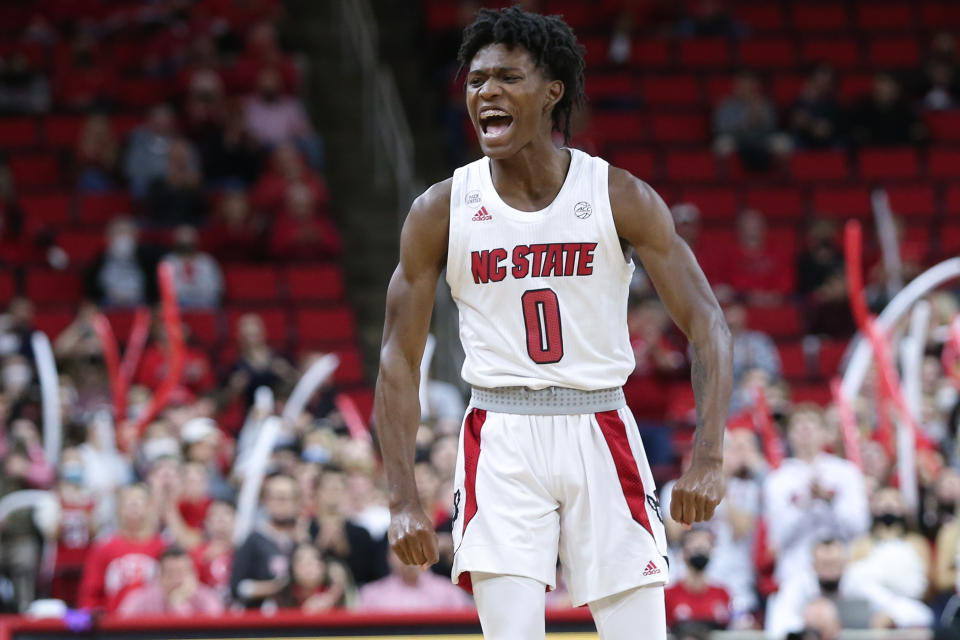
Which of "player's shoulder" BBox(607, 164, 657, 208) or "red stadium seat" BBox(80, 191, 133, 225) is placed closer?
"player's shoulder" BBox(607, 164, 657, 208)

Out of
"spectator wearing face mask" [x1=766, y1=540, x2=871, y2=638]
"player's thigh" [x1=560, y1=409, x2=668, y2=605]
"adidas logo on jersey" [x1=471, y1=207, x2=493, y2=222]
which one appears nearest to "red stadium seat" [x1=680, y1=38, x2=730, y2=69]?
"spectator wearing face mask" [x1=766, y1=540, x2=871, y2=638]

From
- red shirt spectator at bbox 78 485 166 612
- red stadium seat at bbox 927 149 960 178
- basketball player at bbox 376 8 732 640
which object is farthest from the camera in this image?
red stadium seat at bbox 927 149 960 178

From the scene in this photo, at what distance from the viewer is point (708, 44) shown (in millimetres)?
14266

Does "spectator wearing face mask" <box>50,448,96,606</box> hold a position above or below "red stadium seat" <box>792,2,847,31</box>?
below

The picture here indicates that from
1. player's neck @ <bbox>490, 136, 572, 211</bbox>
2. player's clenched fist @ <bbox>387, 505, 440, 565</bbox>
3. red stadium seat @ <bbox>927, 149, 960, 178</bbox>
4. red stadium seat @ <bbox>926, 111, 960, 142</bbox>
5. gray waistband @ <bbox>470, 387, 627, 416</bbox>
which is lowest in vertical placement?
player's clenched fist @ <bbox>387, 505, 440, 565</bbox>

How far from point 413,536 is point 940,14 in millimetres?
12443

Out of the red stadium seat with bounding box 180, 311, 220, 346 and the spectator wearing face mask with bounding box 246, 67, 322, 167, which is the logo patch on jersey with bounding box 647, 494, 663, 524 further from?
the spectator wearing face mask with bounding box 246, 67, 322, 167

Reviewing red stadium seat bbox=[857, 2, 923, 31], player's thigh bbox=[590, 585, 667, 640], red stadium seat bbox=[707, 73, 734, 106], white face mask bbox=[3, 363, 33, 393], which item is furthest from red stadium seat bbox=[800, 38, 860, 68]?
player's thigh bbox=[590, 585, 667, 640]

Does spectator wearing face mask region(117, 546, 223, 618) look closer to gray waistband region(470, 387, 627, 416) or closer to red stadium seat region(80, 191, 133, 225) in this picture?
gray waistband region(470, 387, 627, 416)

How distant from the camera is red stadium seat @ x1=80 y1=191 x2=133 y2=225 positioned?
1251cm

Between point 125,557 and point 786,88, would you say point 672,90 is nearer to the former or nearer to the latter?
point 786,88

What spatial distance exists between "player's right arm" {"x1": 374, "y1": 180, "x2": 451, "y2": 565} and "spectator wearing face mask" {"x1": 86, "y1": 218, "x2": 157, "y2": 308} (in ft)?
25.9

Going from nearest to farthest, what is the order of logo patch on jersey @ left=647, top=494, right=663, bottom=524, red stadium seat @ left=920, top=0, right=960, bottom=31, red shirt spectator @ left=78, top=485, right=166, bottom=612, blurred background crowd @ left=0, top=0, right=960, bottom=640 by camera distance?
logo patch on jersey @ left=647, top=494, right=663, bottom=524 < red shirt spectator @ left=78, top=485, right=166, bottom=612 < blurred background crowd @ left=0, top=0, right=960, bottom=640 < red stadium seat @ left=920, top=0, right=960, bottom=31

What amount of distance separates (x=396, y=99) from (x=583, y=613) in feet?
28.6
